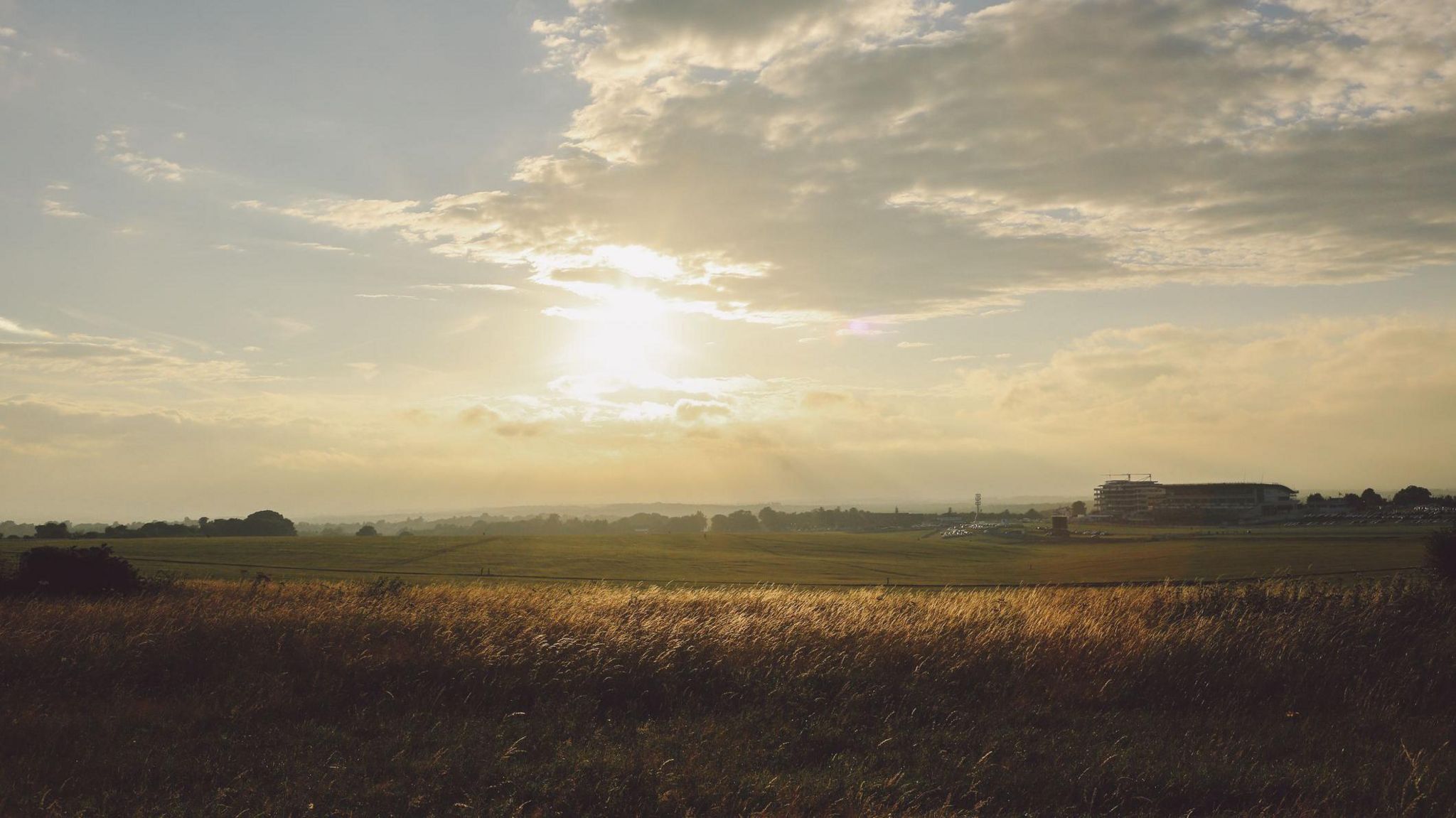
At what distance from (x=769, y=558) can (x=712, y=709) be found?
75993mm

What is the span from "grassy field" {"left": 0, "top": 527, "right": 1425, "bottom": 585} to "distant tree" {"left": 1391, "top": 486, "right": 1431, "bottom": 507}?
55999 mm

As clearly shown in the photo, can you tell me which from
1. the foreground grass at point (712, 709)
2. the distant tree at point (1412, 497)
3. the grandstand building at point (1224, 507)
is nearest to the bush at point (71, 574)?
the foreground grass at point (712, 709)

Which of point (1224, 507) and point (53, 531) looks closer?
point (53, 531)

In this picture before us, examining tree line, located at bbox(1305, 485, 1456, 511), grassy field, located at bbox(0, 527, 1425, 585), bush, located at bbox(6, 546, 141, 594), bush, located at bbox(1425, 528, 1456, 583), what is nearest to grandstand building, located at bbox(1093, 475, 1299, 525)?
tree line, located at bbox(1305, 485, 1456, 511)

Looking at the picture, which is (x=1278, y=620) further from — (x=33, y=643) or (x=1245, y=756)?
(x=33, y=643)

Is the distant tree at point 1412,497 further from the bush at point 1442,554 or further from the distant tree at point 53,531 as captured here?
Answer: the distant tree at point 53,531

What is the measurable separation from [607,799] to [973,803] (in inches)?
154

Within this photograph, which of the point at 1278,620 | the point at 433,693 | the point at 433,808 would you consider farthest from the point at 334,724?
the point at 1278,620

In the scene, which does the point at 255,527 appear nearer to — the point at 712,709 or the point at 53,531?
the point at 53,531

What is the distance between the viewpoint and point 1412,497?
169 meters

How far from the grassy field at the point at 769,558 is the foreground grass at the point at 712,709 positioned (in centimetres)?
3690

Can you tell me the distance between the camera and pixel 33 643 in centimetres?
1472

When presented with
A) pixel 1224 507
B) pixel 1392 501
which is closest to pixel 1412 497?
pixel 1392 501

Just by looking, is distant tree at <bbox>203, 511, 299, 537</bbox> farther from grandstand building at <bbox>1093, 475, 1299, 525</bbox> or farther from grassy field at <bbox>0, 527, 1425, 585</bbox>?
grandstand building at <bbox>1093, 475, 1299, 525</bbox>
